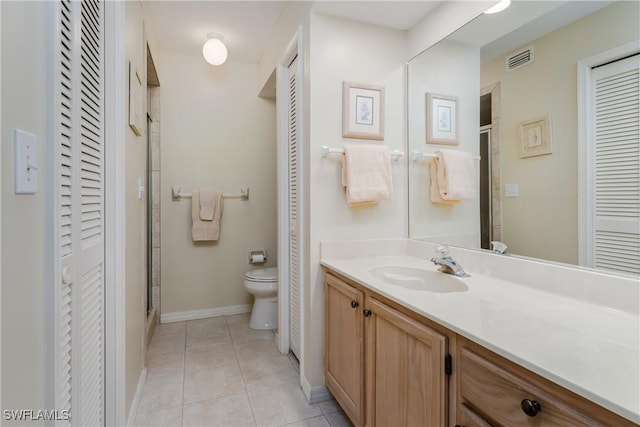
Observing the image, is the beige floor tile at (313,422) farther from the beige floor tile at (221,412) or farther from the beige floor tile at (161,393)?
the beige floor tile at (161,393)

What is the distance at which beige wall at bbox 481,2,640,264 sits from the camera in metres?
1.06

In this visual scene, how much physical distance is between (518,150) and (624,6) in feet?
1.72

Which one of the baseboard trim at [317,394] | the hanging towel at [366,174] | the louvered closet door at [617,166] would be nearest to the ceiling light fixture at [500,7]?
the louvered closet door at [617,166]

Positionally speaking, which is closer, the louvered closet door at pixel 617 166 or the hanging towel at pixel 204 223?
the louvered closet door at pixel 617 166

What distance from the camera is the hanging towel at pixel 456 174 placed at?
1582 millimetres

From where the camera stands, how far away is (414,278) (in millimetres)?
1562

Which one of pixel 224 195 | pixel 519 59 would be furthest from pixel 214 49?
pixel 519 59

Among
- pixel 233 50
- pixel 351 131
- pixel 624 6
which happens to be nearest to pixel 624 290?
pixel 624 6

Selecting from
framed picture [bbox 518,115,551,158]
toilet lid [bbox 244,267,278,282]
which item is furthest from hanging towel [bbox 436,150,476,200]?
toilet lid [bbox 244,267,278,282]

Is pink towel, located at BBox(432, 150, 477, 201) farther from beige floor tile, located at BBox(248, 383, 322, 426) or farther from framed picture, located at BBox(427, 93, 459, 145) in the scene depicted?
beige floor tile, located at BBox(248, 383, 322, 426)

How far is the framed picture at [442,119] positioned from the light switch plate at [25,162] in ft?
5.54

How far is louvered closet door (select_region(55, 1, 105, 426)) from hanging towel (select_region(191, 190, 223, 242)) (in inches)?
63.2

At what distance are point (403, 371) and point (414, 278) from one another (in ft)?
1.82

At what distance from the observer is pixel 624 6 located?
0.98 meters
